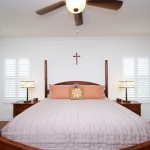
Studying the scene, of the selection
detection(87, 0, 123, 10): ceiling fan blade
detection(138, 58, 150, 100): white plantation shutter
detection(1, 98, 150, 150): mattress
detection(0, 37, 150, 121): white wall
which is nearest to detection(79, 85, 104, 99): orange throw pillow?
detection(0, 37, 150, 121): white wall

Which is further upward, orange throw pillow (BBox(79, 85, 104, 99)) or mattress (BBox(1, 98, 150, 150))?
orange throw pillow (BBox(79, 85, 104, 99))

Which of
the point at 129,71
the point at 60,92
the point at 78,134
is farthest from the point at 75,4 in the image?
the point at 129,71

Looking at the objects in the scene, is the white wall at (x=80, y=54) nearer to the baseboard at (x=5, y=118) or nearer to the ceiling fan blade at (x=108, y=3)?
the baseboard at (x=5, y=118)

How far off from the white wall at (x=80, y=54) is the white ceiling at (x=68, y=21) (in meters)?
0.27

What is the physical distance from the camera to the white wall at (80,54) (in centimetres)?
446

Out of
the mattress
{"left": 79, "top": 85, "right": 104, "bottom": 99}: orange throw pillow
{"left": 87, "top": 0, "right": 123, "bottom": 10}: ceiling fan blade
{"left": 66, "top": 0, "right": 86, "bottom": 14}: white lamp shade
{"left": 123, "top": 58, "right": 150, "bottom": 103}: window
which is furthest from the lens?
{"left": 123, "top": 58, "right": 150, "bottom": 103}: window

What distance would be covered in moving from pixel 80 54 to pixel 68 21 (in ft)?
4.61

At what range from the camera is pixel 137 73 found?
4.47 meters

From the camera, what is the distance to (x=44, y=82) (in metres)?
4.46

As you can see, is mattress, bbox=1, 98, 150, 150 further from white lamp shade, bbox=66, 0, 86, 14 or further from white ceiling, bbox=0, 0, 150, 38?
white ceiling, bbox=0, 0, 150, 38

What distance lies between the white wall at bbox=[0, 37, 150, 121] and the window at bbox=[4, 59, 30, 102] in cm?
15

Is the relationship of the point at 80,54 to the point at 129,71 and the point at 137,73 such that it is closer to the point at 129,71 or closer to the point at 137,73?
the point at 129,71

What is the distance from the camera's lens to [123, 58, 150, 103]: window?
4.46 m

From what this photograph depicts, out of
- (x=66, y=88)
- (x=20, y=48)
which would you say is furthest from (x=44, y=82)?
(x=20, y=48)
